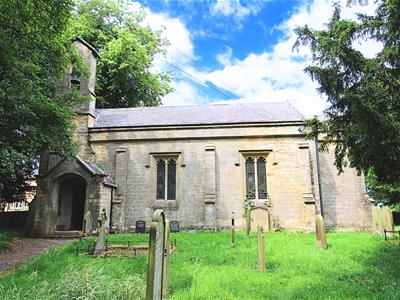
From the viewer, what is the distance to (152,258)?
4.19 metres

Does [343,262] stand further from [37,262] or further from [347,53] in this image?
[37,262]

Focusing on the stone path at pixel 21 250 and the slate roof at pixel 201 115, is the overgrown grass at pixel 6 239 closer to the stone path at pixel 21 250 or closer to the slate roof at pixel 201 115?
the stone path at pixel 21 250

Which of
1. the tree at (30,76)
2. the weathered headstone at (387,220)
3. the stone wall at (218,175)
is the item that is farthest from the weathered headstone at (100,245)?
the weathered headstone at (387,220)

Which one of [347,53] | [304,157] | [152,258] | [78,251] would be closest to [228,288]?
[152,258]

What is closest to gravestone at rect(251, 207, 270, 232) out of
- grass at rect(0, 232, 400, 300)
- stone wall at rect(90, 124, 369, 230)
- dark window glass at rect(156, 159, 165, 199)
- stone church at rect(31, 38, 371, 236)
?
stone church at rect(31, 38, 371, 236)

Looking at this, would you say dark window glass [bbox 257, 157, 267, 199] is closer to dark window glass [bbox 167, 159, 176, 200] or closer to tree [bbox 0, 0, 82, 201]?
dark window glass [bbox 167, 159, 176, 200]

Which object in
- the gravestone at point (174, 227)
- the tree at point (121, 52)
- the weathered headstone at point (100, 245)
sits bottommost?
the weathered headstone at point (100, 245)

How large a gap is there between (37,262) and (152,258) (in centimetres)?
658

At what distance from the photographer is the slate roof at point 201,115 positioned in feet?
60.0

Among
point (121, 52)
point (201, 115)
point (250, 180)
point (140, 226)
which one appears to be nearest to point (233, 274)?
point (140, 226)

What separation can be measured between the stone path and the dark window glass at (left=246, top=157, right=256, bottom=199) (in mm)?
9376

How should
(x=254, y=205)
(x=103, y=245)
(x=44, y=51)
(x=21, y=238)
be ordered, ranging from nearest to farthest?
(x=103, y=245)
(x=44, y=51)
(x=21, y=238)
(x=254, y=205)

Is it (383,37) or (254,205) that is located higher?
(383,37)

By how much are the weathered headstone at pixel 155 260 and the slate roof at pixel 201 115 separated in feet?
44.6
